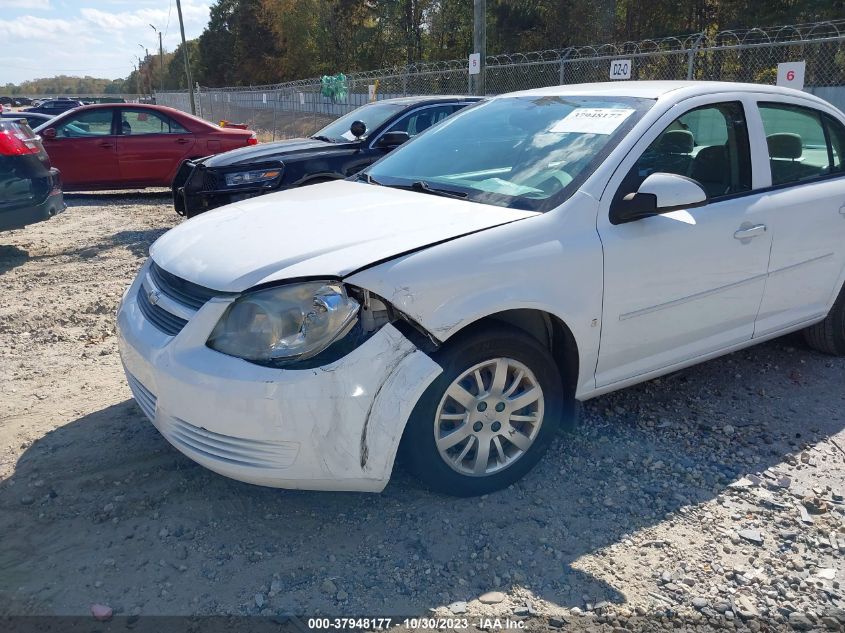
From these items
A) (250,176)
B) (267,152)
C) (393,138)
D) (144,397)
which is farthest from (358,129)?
(144,397)

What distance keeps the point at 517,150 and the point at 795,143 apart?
1711 mm

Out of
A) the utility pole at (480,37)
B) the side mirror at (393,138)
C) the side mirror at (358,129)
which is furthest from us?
the utility pole at (480,37)

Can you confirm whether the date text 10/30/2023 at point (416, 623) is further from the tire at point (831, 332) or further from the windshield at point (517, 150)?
the tire at point (831, 332)

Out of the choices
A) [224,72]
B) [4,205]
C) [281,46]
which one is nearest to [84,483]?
[4,205]

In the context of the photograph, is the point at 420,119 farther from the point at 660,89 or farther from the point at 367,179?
the point at 660,89

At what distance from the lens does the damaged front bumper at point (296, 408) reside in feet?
8.42

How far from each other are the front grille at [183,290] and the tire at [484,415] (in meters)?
0.93

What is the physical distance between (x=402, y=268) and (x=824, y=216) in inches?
107

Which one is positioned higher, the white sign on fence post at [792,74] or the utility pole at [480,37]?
the utility pole at [480,37]

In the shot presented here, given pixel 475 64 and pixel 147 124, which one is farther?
pixel 475 64

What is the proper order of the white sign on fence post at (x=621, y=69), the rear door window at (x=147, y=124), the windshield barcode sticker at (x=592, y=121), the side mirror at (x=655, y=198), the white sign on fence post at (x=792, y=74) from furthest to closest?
1. the white sign on fence post at (x=621, y=69)
2. the rear door window at (x=147, y=124)
3. the white sign on fence post at (x=792, y=74)
4. the windshield barcode sticker at (x=592, y=121)
5. the side mirror at (x=655, y=198)

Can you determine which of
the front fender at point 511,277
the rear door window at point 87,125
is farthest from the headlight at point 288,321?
the rear door window at point 87,125

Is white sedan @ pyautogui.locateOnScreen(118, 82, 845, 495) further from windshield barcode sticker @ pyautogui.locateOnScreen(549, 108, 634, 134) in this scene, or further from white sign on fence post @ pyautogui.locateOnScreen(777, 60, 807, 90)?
white sign on fence post @ pyautogui.locateOnScreen(777, 60, 807, 90)

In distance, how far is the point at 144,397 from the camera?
3062 millimetres
